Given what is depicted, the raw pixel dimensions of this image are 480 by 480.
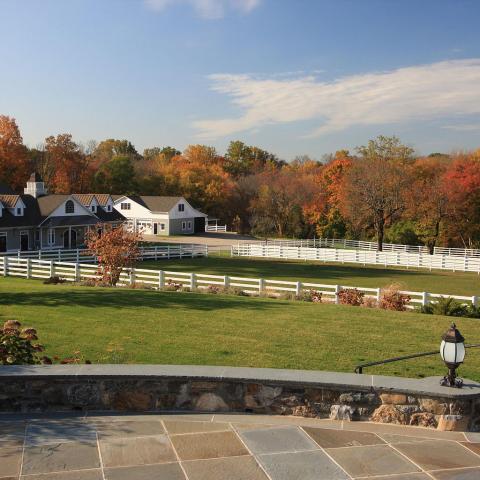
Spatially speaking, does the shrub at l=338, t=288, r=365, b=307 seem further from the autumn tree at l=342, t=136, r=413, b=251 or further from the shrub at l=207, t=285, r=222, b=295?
the autumn tree at l=342, t=136, r=413, b=251

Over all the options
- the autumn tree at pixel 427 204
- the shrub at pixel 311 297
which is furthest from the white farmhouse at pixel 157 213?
the shrub at pixel 311 297

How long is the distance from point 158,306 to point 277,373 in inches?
414

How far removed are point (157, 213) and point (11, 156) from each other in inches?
705

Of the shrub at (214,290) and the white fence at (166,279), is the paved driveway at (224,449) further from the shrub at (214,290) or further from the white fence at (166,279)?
the shrub at (214,290)

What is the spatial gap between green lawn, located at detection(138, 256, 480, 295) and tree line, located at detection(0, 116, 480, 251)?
13.5m

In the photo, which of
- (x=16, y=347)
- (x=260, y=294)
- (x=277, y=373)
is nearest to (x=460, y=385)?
(x=277, y=373)

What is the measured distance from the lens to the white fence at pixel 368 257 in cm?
4403

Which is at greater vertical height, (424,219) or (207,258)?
(424,219)

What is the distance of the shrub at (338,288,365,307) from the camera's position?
69.1 ft

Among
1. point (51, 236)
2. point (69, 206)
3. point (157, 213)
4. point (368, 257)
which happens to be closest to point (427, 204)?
point (368, 257)

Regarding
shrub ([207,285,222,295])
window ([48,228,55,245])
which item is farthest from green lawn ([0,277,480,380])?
window ([48,228,55,245])

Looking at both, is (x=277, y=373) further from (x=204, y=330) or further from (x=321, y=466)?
(x=204, y=330)

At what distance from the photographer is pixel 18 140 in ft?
222

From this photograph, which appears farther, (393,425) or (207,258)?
(207,258)
